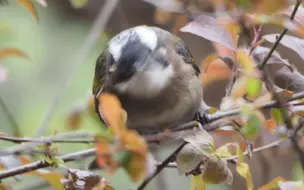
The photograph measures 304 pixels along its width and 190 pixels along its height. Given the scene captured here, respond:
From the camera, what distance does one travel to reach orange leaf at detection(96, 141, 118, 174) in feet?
1.91

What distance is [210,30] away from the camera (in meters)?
0.78

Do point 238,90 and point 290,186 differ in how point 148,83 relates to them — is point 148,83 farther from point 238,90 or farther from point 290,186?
point 290,186

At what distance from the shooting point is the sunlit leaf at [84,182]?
27.4 inches

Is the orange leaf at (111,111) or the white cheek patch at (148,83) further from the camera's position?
the white cheek patch at (148,83)

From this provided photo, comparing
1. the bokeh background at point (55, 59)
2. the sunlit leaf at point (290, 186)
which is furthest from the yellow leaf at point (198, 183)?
the bokeh background at point (55, 59)

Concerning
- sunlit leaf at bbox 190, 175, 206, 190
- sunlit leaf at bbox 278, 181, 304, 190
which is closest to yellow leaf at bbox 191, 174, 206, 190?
sunlit leaf at bbox 190, 175, 206, 190

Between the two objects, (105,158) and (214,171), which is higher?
(105,158)

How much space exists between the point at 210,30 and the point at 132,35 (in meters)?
0.26

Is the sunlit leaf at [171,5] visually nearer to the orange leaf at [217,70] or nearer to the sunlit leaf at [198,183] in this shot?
the orange leaf at [217,70]

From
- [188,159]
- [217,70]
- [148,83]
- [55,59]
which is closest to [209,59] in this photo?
[217,70]

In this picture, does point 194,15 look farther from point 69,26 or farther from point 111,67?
point 69,26

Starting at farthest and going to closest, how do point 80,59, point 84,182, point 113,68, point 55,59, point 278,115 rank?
point 55,59 → point 80,59 → point 113,68 → point 278,115 → point 84,182

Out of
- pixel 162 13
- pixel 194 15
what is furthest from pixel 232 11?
pixel 162 13

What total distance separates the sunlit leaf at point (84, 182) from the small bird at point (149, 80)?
0.28 m
